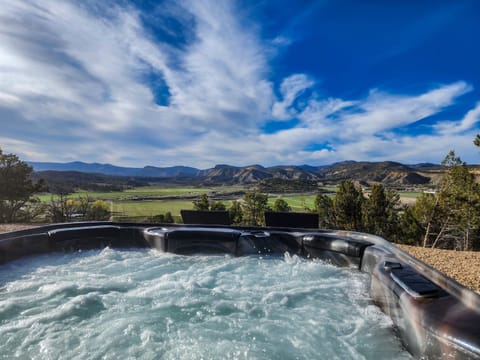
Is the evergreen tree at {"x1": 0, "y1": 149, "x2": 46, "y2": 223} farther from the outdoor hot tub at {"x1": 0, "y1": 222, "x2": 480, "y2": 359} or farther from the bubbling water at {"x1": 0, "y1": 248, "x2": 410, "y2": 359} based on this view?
the bubbling water at {"x1": 0, "y1": 248, "x2": 410, "y2": 359}

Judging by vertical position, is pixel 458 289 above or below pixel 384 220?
above

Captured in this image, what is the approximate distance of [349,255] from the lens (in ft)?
13.0

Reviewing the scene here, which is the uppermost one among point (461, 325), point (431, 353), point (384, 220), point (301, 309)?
point (461, 325)

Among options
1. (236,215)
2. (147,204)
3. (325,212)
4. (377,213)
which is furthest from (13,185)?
(147,204)

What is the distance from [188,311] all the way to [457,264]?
13.9 ft

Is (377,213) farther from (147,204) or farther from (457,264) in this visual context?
(147,204)

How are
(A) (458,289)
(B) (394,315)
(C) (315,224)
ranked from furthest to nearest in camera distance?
1. (C) (315,224)
2. (B) (394,315)
3. (A) (458,289)

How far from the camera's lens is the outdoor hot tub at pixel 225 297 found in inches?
81.0

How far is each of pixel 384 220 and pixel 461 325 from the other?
2329 cm

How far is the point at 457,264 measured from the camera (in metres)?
4.18

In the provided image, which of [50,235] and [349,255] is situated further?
[50,235]

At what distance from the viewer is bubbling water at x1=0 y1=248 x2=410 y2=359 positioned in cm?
212

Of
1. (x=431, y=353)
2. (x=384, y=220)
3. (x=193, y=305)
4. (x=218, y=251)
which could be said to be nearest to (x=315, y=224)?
(x=218, y=251)

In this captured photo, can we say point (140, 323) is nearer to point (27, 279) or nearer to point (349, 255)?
point (27, 279)
